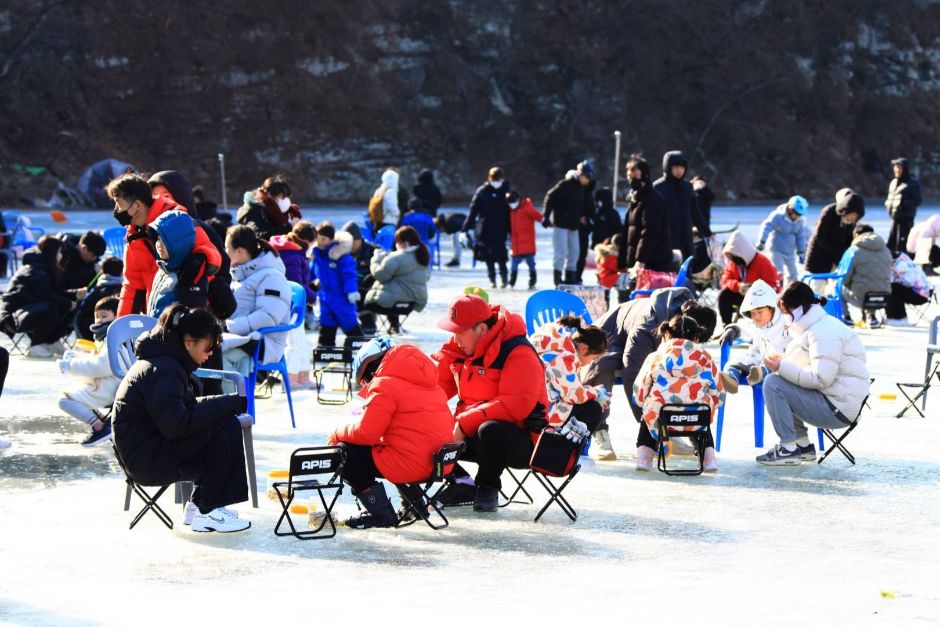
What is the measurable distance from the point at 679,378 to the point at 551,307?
204cm

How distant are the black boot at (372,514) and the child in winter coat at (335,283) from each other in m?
6.03

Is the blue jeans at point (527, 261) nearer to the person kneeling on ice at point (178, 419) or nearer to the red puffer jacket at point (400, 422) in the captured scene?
the red puffer jacket at point (400, 422)

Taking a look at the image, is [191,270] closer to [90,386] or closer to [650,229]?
[90,386]

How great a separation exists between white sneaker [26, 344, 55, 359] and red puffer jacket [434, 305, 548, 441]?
6.54 meters

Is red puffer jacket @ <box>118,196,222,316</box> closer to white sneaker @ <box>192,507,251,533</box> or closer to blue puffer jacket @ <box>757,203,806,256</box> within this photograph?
white sneaker @ <box>192,507,251,533</box>

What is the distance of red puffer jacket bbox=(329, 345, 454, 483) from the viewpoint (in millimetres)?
6633

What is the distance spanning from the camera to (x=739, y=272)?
13.7 metres

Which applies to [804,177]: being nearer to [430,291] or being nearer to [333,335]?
[430,291]

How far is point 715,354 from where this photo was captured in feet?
42.6

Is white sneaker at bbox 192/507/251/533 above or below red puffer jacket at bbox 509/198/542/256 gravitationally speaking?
below

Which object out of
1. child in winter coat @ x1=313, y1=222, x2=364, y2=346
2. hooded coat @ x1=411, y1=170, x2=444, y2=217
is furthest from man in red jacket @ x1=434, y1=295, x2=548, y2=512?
hooded coat @ x1=411, y1=170, x2=444, y2=217

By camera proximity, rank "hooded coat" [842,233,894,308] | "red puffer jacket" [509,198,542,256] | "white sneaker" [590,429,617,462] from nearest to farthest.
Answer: "white sneaker" [590,429,617,462] < "hooded coat" [842,233,894,308] < "red puffer jacket" [509,198,542,256]

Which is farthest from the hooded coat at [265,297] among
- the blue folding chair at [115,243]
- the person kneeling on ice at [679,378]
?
the blue folding chair at [115,243]

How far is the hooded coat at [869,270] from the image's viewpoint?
47.9 ft
